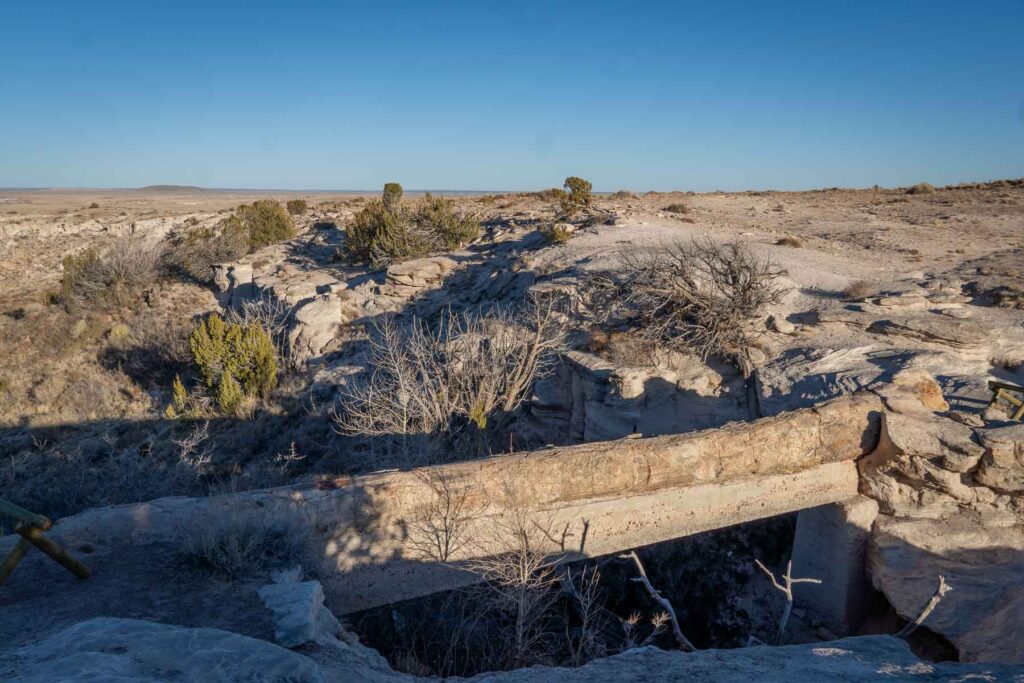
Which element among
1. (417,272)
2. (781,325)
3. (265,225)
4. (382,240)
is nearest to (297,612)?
(781,325)

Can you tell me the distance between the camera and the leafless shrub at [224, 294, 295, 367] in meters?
14.1

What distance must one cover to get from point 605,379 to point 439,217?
11.3 metres

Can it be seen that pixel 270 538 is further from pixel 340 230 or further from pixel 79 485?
pixel 340 230

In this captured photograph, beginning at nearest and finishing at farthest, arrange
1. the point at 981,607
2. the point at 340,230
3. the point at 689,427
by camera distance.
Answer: the point at 981,607, the point at 689,427, the point at 340,230

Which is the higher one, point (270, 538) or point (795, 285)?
point (795, 285)

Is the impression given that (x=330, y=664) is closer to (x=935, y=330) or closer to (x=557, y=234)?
(x=935, y=330)

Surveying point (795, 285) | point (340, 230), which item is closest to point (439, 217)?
point (340, 230)

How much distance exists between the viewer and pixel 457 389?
32.7 ft

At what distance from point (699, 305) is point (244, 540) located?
22.9 ft

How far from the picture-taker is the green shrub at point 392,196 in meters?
21.6

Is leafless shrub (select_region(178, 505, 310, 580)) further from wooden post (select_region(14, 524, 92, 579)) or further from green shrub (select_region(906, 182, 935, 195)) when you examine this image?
green shrub (select_region(906, 182, 935, 195))

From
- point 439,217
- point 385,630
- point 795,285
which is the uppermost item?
point 439,217

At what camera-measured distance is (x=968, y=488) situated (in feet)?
17.7

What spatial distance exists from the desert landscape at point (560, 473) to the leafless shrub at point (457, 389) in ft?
Answer: 0.23
